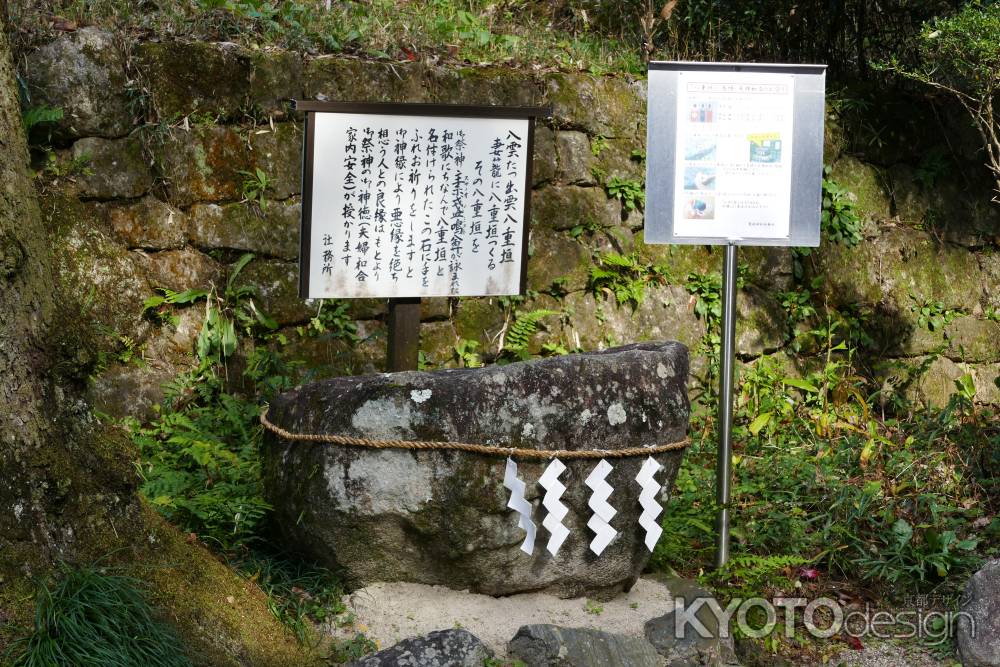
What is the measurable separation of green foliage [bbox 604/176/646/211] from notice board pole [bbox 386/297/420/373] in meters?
2.02

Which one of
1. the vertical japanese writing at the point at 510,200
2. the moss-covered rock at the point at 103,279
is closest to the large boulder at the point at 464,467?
the vertical japanese writing at the point at 510,200

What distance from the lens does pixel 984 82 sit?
5.95m

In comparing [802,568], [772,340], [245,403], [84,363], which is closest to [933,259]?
[772,340]

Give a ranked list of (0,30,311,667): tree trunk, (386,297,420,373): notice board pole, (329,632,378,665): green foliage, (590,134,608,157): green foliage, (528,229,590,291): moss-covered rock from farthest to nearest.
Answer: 1. (590,134,608,157): green foliage
2. (528,229,590,291): moss-covered rock
3. (386,297,420,373): notice board pole
4. (329,632,378,665): green foliage
5. (0,30,311,667): tree trunk

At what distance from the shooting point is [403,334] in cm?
482

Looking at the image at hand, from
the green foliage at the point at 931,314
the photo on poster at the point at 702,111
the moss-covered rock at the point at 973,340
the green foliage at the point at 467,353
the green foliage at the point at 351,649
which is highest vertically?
the photo on poster at the point at 702,111

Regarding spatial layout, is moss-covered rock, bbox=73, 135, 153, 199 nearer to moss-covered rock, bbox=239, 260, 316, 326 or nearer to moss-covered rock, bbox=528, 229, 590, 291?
moss-covered rock, bbox=239, 260, 316, 326

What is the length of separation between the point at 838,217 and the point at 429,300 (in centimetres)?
291

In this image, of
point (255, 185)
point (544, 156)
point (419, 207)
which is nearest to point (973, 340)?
point (544, 156)

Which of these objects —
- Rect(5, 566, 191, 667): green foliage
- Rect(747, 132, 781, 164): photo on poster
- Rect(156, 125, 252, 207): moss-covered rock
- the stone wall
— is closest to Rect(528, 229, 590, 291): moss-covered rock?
the stone wall

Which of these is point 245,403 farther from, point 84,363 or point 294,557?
point 84,363

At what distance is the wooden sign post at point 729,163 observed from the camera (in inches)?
169

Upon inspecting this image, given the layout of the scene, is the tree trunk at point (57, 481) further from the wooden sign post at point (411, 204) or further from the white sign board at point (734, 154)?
the white sign board at point (734, 154)

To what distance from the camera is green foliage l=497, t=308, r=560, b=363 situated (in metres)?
5.93
